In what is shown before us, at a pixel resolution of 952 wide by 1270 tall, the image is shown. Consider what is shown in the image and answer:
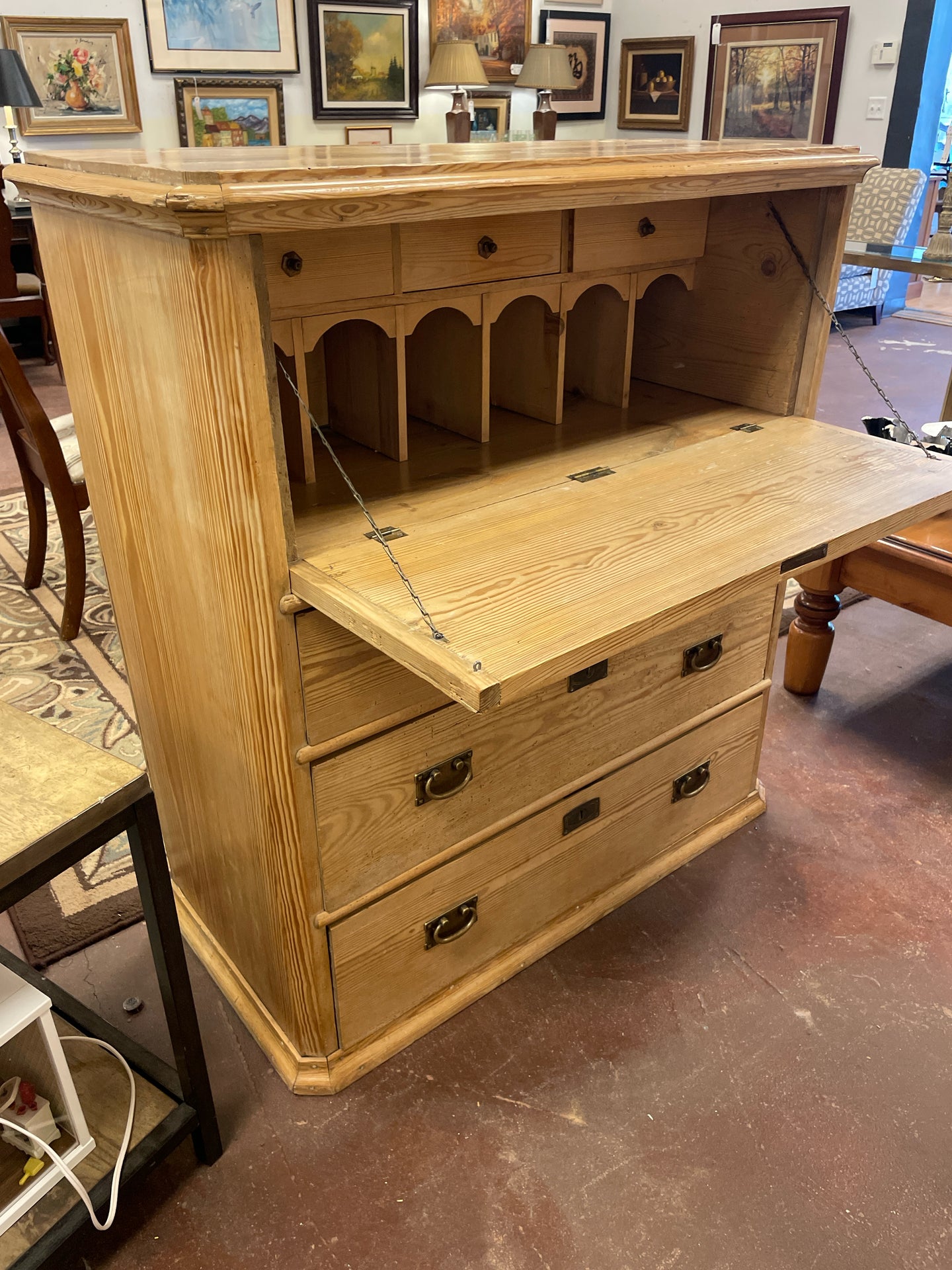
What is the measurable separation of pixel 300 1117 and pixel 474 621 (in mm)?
894

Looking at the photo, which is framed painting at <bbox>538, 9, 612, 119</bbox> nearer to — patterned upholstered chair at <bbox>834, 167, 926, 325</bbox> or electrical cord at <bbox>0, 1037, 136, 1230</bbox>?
patterned upholstered chair at <bbox>834, 167, 926, 325</bbox>

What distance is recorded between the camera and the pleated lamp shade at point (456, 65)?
18.9 feet

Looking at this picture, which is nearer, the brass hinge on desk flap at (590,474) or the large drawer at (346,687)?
the large drawer at (346,687)

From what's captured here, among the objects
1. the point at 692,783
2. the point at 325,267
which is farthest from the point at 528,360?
the point at 692,783

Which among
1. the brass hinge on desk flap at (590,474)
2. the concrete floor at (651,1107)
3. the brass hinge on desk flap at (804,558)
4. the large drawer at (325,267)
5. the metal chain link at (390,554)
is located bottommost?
the concrete floor at (651,1107)

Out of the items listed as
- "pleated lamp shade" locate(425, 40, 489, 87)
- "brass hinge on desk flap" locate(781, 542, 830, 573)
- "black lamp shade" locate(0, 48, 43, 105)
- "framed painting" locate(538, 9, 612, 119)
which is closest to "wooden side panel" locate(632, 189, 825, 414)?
"brass hinge on desk flap" locate(781, 542, 830, 573)

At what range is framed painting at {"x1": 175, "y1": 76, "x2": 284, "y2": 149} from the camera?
17.4ft

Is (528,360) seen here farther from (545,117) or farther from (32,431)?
(545,117)

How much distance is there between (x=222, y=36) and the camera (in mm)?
5238

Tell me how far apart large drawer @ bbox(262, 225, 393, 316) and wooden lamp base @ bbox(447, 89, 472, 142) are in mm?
5145

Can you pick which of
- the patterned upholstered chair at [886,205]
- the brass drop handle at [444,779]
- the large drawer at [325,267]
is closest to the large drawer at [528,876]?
the brass drop handle at [444,779]

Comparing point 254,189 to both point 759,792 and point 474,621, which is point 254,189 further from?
point 759,792

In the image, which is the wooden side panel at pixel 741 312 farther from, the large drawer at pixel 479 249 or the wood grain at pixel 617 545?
the large drawer at pixel 479 249

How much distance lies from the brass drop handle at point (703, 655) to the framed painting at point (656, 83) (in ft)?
19.9
